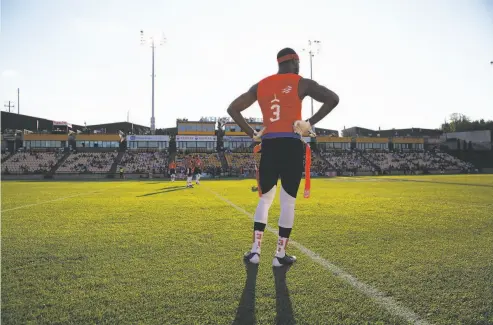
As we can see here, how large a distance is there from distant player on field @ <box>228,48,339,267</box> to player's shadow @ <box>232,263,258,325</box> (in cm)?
83

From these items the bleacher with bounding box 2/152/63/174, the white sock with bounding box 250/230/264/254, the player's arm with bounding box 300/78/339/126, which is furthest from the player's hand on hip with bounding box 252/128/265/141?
the bleacher with bounding box 2/152/63/174

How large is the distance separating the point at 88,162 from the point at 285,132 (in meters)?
53.8

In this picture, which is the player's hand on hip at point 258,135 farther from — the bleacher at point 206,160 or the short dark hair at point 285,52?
the bleacher at point 206,160

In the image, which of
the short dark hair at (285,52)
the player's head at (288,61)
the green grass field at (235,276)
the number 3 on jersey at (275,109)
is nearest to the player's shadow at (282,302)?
the green grass field at (235,276)

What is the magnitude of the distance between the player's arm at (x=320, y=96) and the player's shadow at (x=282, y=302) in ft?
6.11

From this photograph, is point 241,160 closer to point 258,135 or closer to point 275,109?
point 258,135

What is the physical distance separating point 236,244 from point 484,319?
266 centimetres

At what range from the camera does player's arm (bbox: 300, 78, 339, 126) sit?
3.70 meters

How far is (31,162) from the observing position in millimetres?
49781

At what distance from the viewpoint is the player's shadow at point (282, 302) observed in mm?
2039

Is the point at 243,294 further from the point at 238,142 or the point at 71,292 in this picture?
the point at 238,142

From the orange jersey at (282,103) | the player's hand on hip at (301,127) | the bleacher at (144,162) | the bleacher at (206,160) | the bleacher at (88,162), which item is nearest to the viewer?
the player's hand on hip at (301,127)

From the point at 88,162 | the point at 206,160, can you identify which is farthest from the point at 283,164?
the point at 88,162

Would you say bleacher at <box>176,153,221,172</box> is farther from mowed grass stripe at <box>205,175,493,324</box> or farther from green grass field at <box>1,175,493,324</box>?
green grass field at <box>1,175,493,324</box>
